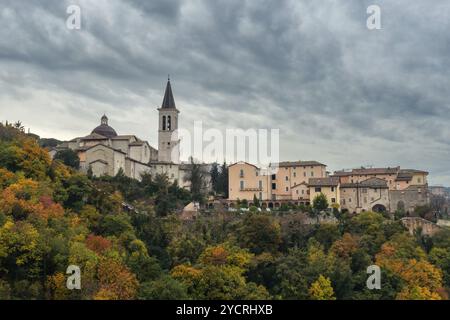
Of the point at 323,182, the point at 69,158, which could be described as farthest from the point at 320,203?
the point at 69,158

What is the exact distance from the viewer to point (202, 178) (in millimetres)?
65750

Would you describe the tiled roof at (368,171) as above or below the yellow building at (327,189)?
above

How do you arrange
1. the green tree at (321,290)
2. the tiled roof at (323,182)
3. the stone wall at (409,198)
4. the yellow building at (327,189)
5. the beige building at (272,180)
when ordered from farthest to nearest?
1. the beige building at (272,180)
2. the stone wall at (409,198)
3. the tiled roof at (323,182)
4. the yellow building at (327,189)
5. the green tree at (321,290)

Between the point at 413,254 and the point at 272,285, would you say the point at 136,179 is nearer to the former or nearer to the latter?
the point at 272,285

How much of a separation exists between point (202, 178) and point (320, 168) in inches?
531

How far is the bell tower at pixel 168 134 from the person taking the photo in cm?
6838

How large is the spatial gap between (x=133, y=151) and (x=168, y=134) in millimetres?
5490

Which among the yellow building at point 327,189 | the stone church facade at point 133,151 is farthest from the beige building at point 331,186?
the stone church facade at point 133,151

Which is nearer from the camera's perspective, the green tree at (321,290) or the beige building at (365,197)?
the green tree at (321,290)

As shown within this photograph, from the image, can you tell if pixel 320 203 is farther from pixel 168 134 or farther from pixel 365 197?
pixel 168 134

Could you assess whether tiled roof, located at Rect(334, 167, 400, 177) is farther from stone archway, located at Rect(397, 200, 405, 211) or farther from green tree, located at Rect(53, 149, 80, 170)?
green tree, located at Rect(53, 149, 80, 170)

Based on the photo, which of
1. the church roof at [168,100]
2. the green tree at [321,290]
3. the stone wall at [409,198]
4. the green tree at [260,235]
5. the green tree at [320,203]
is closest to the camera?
the green tree at [321,290]

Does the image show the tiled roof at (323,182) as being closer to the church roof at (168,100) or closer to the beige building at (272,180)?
the beige building at (272,180)

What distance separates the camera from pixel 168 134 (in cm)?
6900
